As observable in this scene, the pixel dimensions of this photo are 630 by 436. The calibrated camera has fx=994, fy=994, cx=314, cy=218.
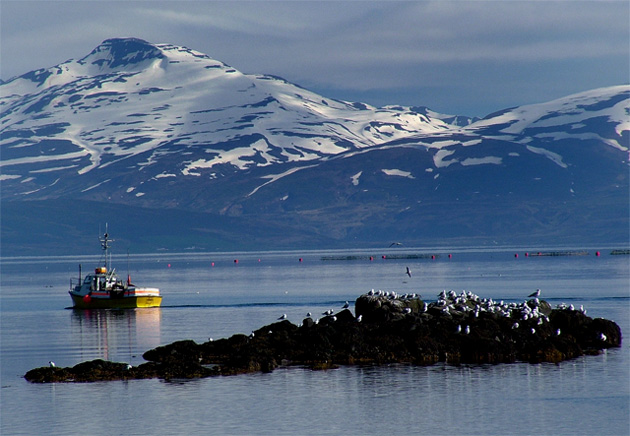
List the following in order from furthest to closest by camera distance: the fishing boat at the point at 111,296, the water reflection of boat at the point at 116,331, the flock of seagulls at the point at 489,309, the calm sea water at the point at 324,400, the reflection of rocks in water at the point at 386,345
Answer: the fishing boat at the point at 111,296, the water reflection of boat at the point at 116,331, the flock of seagulls at the point at 489,309, the reflection of rocks in water at the point at 386,345, the calm sea water at the point at 324,400

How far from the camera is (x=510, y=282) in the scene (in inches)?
4476

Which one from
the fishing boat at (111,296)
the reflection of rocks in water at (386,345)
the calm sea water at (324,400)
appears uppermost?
the fishing boat at (111,296)

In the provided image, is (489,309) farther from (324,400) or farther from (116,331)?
(116,331)

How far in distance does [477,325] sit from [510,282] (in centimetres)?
6702

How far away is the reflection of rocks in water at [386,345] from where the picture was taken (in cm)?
4159

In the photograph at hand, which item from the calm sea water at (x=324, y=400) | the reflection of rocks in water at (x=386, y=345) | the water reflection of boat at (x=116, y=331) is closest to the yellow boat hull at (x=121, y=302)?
the water reflection of boat at (x=116, y=331)

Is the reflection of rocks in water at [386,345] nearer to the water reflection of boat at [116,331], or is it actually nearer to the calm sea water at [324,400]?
the calm sea water at [324,400]

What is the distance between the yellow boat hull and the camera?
278 feet

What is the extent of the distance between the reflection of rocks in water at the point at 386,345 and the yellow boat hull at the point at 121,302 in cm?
3587

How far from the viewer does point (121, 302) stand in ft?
281

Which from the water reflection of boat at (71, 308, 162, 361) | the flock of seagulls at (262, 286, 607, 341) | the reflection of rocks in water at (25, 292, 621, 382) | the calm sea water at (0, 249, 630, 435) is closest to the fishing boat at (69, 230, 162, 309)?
the water reflection of boat at (71, 308, 162, 361)

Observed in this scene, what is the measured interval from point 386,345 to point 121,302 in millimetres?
45209

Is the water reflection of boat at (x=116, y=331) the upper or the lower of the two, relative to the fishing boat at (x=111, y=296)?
lower

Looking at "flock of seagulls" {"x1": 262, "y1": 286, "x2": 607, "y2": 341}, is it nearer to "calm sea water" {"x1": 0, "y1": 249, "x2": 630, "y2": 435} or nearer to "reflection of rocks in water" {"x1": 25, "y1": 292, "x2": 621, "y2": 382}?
"reflection of rocks in water" {"x1": 25, "y1": 292, "x2": 621, "y2": 382}
